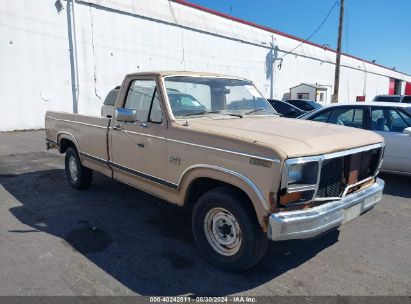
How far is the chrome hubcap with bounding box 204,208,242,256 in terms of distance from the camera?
326 cm

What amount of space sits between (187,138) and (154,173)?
2.46ft

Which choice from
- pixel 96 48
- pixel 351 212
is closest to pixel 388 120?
pixel 351 212

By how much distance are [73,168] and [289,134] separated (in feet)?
14.1

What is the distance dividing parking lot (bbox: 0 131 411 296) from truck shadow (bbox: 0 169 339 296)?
10 millimetres

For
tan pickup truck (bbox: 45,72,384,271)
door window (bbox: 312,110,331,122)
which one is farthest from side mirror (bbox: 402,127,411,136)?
tan pickup truck (bbox: 45,72,384,271)

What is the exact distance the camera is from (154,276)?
3.26m

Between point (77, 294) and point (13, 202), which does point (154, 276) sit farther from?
point (13, 202)

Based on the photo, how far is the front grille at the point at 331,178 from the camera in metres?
3.14

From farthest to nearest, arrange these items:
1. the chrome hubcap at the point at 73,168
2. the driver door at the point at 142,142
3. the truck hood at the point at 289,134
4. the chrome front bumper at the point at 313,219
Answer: the chrome hubcap at the point at 73,168, the driver door at the point at 142,142, the truck hood at the point at 289,134, the chrome front bumper at the point at 313,219

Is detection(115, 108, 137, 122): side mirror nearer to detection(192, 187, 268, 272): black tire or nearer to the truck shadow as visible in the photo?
detection(192, 187, 268, 272): black tire

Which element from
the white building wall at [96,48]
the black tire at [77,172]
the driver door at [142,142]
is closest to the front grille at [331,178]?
the driver door at [142,142]

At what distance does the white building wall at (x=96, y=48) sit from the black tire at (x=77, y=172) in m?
9.59

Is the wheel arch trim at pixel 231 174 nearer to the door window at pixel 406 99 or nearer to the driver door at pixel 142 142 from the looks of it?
the driver door at pixel 142 142

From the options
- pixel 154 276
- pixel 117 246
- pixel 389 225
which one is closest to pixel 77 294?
pixel 154 276
